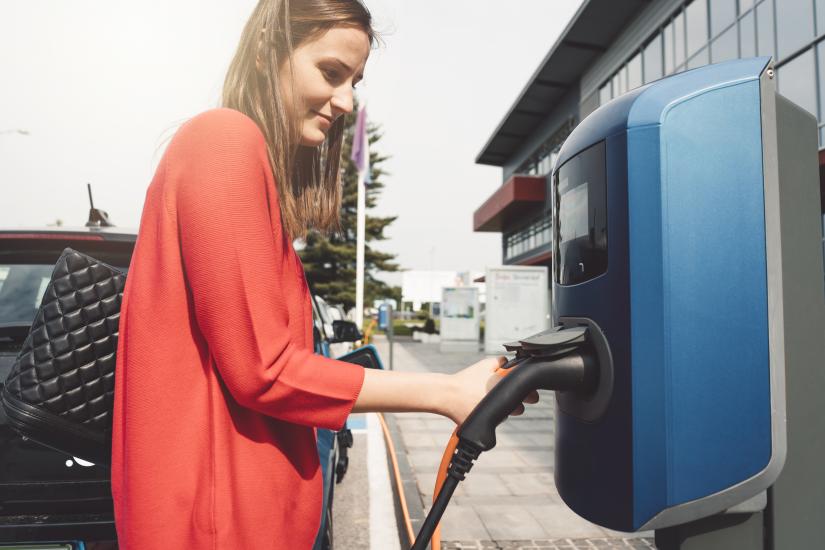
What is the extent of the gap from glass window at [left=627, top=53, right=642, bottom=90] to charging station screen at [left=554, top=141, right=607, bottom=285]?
62.4 ft

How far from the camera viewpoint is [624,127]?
105 centimetres

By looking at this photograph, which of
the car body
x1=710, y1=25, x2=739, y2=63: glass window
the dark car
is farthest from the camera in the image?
x1=710, y1=25, x2=739, y2=63: glass window

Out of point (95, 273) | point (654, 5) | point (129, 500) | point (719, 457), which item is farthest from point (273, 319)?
point (654, 5)

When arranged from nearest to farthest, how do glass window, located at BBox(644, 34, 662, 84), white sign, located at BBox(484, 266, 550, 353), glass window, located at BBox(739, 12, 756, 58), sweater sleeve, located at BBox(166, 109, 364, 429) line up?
sweater sleeve, located at BBox(166, 109, 364, 429) → white sign, located at BBox(484, 266, 550, 353) → glass window, located at BBox(739, 12, 756, 58) → glass window, located at BBox(644, 34, 662, 84)

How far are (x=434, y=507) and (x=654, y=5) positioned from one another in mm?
19905

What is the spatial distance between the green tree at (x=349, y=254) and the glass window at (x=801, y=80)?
64.5ft

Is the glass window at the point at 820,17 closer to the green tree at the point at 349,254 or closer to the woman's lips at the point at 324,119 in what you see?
the woman's lips at the point at 324,119

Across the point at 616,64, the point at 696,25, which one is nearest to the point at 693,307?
the point at 696,25

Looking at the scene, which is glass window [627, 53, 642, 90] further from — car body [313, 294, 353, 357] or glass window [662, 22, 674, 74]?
car body [313, 294, 353, 357]

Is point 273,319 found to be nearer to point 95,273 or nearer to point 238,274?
point 238,274

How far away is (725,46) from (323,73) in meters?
16.5

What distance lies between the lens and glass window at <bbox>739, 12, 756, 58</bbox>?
13726 millimetres

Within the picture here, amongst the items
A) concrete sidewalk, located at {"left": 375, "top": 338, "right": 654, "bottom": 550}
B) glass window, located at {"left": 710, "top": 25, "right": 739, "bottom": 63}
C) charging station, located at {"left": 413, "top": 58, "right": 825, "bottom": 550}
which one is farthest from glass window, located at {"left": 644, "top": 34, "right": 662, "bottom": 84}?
charging station, located at {"left": 413, "top": 58, "right": 825, "bottom": 550}

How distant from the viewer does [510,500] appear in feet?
14.0
